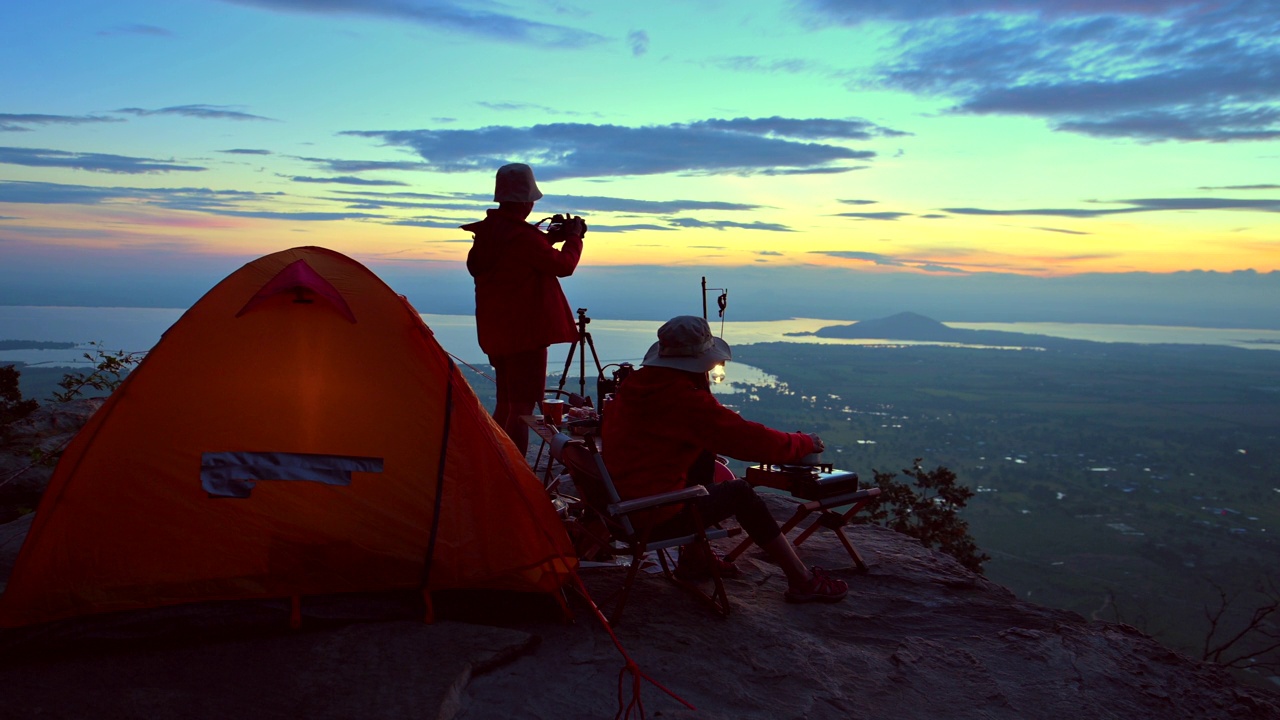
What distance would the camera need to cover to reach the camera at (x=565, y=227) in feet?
21.5

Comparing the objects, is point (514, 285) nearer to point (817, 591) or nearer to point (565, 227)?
point (565, 227)

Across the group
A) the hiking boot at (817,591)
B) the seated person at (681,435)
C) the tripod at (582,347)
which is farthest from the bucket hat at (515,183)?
the hiking boot at (817,591)

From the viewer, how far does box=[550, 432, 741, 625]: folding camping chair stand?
4.58 meters

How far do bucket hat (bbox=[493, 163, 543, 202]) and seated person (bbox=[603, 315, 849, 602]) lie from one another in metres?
2.04

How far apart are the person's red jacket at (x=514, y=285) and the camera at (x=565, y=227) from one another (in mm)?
64

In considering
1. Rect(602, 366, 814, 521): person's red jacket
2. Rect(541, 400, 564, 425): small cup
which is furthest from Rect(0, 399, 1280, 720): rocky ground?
Rect(541, 400, 564, 425): small cup

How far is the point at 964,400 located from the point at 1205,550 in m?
59.4

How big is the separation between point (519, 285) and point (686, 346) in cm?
210

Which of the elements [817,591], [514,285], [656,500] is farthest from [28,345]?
[817,591]

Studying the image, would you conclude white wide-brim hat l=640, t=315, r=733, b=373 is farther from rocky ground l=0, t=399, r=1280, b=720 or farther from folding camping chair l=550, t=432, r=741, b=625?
rocky ground l=0, t=399, r=1280, b=720

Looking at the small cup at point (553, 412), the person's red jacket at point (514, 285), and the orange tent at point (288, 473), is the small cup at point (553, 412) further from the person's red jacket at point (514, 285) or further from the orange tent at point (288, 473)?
the orange tent at point (288, 473)

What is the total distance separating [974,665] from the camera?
463cm

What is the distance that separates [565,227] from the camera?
6566 mm

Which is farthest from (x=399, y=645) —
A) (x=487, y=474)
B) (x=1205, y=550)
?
(x=1205, y=550)
